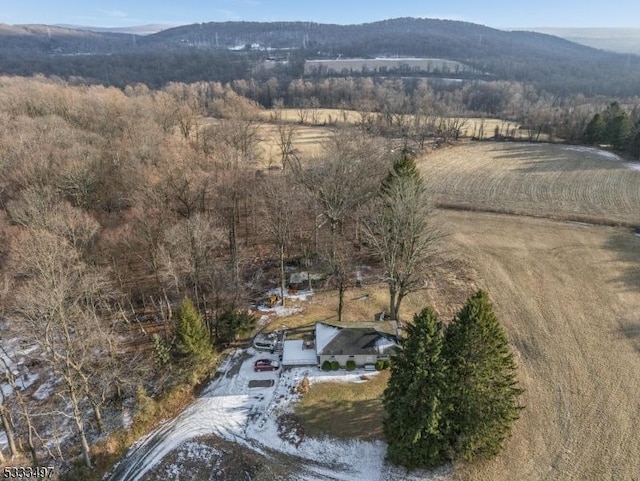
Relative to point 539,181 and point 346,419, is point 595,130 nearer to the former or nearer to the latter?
point 539,181

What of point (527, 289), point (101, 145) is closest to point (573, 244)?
point (527, 289)

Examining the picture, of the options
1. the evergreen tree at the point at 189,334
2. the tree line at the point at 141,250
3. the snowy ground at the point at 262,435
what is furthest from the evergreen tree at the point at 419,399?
the evergreen tree at the point at 189,334

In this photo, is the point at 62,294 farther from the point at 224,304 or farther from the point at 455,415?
the point at 455,415

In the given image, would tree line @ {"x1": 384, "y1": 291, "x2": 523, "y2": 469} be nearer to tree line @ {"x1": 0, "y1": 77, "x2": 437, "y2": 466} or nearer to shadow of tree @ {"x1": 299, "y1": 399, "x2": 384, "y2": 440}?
shadow of tree @ {"x1": 299, "y1": 399, "x2": 384, "y2": 440}

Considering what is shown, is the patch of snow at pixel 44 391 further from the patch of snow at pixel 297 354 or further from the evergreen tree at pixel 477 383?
the evergreen tree at pixel 477 383

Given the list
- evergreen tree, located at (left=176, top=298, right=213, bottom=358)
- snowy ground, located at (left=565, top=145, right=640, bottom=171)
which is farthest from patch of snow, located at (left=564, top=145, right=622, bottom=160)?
evergreen tree, located at (left=176, top=298, right=213, bottom=358)
